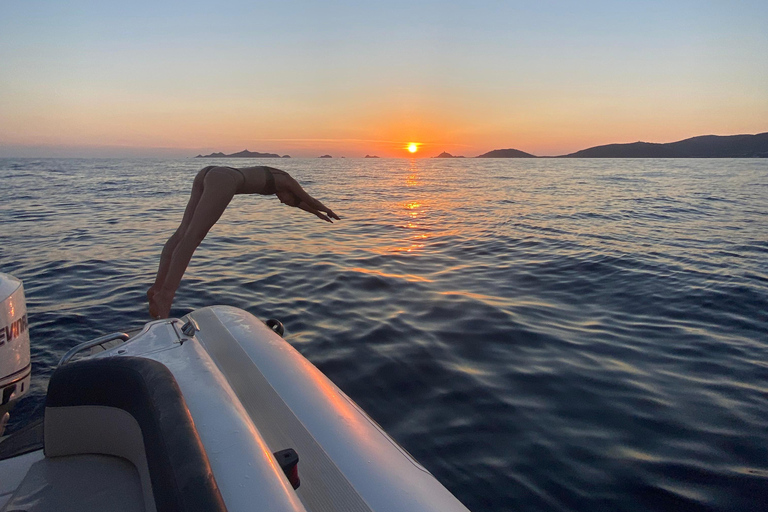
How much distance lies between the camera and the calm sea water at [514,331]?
2.94 meters

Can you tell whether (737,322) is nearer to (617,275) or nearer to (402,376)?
(617,275)

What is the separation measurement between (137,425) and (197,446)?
1.51ft

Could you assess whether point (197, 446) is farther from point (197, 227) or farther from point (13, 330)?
point (13, 330)

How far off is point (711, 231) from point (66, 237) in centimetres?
1659

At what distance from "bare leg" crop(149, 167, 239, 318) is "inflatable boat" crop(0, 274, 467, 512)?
40.1 inches

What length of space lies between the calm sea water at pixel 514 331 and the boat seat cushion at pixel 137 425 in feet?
6.39

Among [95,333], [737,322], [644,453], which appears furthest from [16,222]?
[737,322]

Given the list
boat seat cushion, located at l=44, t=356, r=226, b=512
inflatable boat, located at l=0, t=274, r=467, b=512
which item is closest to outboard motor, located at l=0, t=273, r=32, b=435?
inflatable boat, located at l=0, t=274, r=467, b=512

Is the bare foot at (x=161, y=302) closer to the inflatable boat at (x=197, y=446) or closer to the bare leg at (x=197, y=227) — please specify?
the bare leg at (x=197, y=227)

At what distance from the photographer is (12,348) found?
3.04 metres

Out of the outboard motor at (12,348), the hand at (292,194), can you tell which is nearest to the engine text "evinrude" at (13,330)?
the outboard motor at (12,348)

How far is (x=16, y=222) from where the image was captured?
42.7 ft

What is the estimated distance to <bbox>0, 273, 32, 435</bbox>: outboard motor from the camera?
2.93 m

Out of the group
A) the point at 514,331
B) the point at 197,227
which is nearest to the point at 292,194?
the point at 197,227
